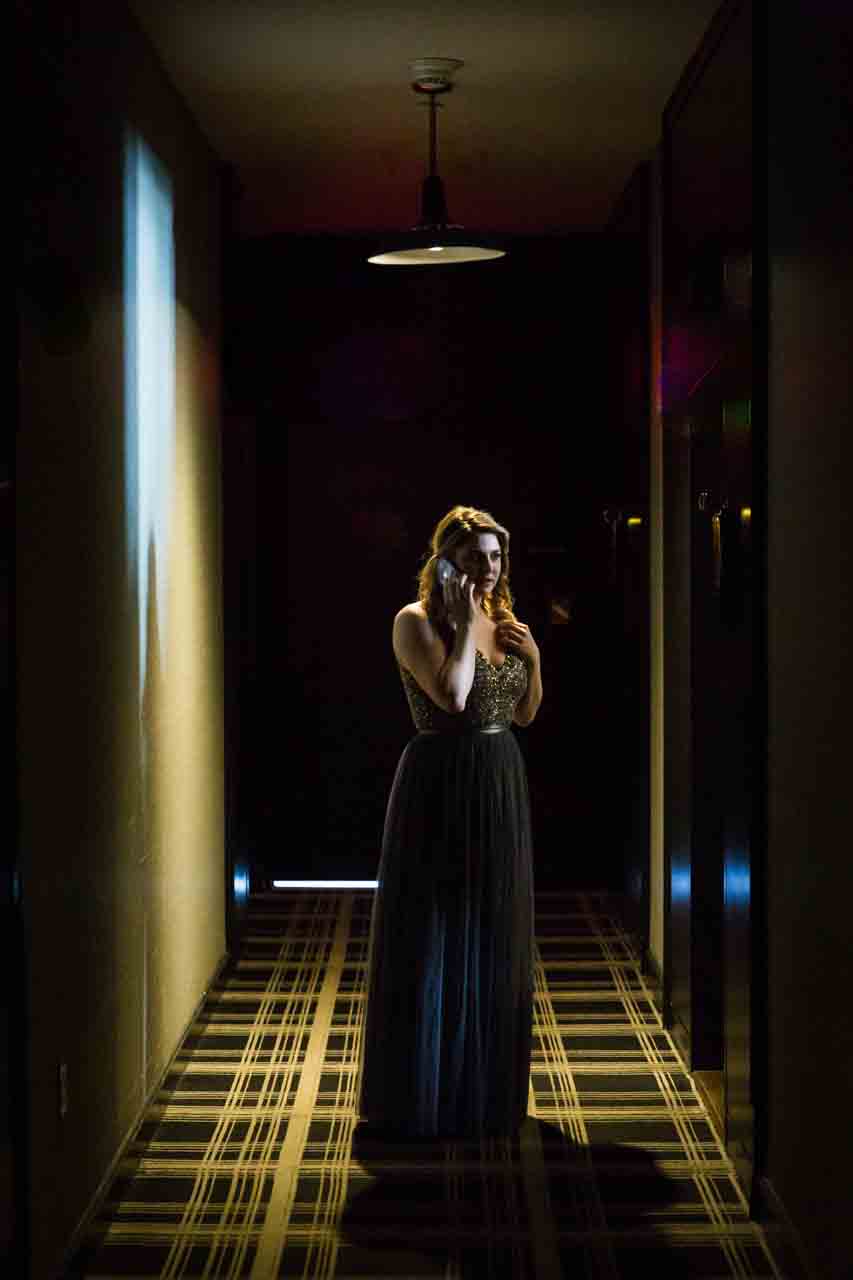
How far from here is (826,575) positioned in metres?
3.08

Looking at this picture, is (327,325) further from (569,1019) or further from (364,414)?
(569,1019)

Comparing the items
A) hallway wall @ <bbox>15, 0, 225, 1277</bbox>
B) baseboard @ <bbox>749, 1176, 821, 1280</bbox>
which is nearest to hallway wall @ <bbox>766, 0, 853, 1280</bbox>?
baseboard @ <bbox>749, 1176, 821, 1280</bbox>

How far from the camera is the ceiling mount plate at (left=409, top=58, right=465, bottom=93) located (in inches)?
187

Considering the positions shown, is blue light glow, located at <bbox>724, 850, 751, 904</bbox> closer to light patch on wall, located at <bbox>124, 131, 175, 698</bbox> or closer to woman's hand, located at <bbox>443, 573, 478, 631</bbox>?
woman's hand, located at <bbox>443, 573, 478, 631</bbox>

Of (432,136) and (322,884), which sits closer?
(432,136)

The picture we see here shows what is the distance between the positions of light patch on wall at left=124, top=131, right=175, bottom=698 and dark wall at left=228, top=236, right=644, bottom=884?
8.48 feet

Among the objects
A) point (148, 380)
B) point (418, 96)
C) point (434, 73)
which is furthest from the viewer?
point (418, 96)

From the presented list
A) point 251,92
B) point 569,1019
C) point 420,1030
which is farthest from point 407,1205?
point 251,92

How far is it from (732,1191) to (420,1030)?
0.90m

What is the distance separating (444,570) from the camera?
4.36m

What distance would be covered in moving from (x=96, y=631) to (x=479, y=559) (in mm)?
1113

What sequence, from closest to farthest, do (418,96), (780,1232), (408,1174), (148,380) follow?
(780,1232), (408,1174), (148,380), (418,96)

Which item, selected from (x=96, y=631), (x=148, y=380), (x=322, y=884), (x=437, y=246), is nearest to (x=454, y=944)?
(x=96, y=631)

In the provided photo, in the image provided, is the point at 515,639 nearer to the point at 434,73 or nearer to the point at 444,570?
the point at 444,570
